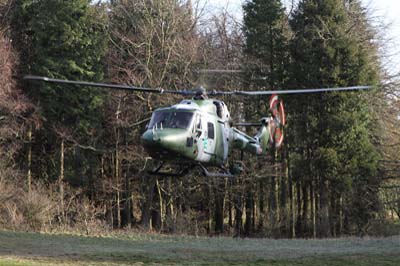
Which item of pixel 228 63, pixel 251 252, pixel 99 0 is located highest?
pixel 99 0

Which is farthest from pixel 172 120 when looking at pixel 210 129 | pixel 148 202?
pixel 148 202

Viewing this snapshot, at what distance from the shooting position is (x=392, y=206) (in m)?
33.4

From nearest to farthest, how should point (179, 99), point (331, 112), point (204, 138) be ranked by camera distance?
point (204, 138), point (179, 99), point (331, 112)

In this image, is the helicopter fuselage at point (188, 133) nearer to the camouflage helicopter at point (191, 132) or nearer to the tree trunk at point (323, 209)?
the camouflage helicopter at point (191, 132)

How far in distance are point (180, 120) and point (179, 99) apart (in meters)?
17.1

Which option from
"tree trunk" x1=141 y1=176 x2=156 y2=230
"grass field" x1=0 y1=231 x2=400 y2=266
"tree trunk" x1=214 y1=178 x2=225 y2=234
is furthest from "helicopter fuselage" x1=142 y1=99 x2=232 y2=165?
"tree trunk" x1=214 y1=178 x2=225 y2=234

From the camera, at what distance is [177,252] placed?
19000mm

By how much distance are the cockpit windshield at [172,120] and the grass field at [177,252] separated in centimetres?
445

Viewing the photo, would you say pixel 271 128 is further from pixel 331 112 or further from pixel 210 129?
pixel 331 112

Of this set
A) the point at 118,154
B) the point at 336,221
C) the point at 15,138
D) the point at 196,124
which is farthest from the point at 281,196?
the point at 196,124

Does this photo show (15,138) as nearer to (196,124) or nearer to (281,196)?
(281,196)

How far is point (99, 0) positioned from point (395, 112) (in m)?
18.4

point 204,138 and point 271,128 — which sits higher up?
point 271,128

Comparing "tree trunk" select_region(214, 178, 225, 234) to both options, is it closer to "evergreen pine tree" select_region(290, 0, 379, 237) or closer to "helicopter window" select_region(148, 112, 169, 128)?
"evergreen pine tree" select_region(290, 0, 379, 237)
